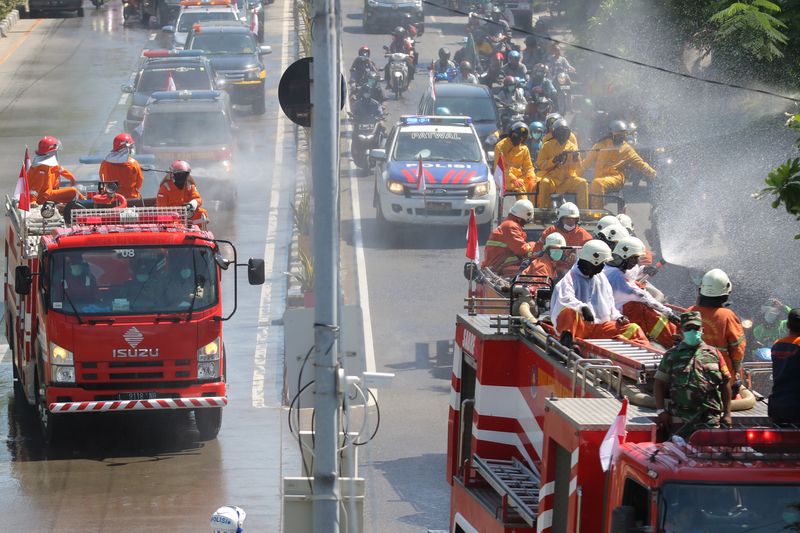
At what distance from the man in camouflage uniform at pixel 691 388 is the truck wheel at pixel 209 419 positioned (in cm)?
904

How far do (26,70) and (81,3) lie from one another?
9649 millimetres

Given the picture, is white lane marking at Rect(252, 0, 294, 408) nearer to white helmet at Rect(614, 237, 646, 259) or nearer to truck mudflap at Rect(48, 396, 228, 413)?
truck mudflap at Rect(48, 396, 228, 413)

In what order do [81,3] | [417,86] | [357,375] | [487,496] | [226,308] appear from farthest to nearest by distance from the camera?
[81,3] → [417,86] → [226,308] → [487,496] → [357,375]

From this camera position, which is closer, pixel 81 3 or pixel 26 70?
pixel 26 70

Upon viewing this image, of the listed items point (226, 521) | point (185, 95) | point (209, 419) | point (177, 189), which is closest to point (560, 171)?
point (177, 189)

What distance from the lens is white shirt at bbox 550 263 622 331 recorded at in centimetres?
985

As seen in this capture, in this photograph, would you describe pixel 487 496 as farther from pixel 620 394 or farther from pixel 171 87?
pixel 171 87

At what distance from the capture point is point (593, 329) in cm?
978

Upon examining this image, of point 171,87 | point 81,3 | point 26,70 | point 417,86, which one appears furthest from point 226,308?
point 81,3

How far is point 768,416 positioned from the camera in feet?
25.1

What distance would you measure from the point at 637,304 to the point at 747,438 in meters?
3.93

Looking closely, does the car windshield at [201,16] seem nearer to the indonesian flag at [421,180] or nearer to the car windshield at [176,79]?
the car windshield at [176,79]

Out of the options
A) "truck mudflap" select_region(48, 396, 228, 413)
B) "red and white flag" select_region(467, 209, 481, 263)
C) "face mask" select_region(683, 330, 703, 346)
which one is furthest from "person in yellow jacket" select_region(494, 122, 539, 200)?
"face mask" select_region(683, 330, 703, 346)

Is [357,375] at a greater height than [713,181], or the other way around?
[357,375]
